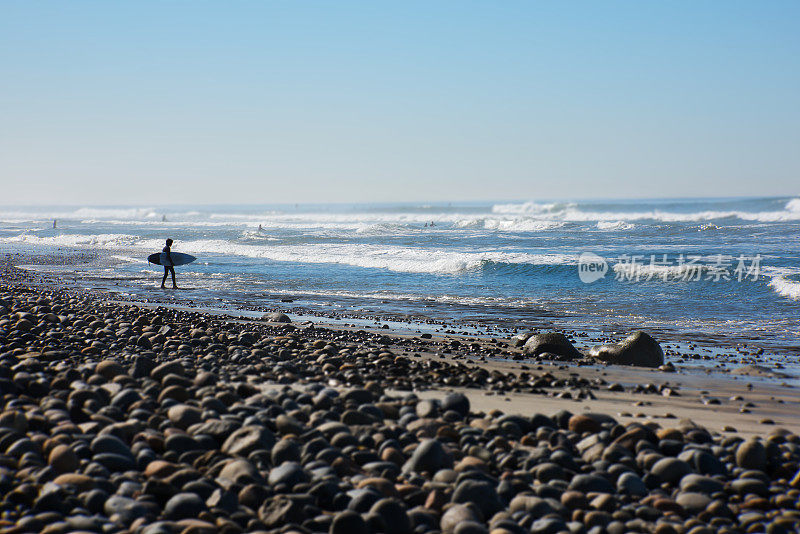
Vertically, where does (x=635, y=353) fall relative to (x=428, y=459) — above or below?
below

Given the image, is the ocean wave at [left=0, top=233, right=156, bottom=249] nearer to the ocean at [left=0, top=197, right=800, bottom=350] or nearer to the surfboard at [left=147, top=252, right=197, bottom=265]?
the ocean at [left=0, top=197, right=800, bottom=350]

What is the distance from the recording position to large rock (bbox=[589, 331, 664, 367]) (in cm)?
988

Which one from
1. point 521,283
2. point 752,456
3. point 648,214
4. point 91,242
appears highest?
point 648,214

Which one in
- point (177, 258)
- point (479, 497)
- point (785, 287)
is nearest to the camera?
point (479, 497)

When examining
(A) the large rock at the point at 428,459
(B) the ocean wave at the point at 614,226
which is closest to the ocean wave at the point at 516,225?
(B) the ocean wave at the point at 614,226

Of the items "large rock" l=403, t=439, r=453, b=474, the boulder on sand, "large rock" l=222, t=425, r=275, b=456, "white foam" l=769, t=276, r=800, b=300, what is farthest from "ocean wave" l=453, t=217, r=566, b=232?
"large rock" l=222, t=425, r=275, b=456

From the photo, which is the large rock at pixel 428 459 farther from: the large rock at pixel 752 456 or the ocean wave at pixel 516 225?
the ocean wave at pixel 516 225

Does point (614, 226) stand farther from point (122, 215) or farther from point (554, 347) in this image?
point (122, 215)

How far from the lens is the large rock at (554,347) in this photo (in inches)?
405

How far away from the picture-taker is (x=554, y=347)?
407 inches

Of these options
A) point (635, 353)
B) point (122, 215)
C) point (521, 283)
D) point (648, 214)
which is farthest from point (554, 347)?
point (122, 215)

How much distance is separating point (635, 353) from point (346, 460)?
6461mm

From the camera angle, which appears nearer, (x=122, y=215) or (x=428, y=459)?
(x=428, y=459)

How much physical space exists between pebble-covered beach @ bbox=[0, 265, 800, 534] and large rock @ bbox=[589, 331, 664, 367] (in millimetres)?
2587
